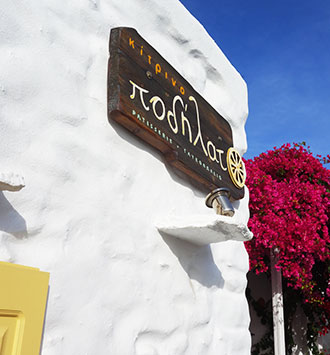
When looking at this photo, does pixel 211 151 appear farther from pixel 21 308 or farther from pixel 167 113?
pixel 21 308

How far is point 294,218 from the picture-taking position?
10.1ft

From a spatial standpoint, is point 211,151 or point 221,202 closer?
point 221,202

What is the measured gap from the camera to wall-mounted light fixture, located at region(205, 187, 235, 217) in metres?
1.61

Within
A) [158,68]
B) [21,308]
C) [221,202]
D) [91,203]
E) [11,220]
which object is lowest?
[21,308]

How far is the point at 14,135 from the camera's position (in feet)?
3.31

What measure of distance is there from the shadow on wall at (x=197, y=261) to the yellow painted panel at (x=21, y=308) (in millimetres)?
654

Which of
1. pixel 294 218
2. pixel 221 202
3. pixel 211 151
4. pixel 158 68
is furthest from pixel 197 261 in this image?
pixel 294 218

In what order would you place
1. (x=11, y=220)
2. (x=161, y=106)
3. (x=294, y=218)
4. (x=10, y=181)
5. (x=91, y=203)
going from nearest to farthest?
(x=10, y=181) → (x=11, y=220) → (x=91, y=203) → (x=161, y=106) → (x=294, y=218)

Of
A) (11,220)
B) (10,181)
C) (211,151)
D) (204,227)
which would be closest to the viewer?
(10,181)

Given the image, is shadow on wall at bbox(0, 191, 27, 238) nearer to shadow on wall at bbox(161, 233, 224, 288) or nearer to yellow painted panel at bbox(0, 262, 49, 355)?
yellow painted panel at bbox(0, 262, 49, 355)

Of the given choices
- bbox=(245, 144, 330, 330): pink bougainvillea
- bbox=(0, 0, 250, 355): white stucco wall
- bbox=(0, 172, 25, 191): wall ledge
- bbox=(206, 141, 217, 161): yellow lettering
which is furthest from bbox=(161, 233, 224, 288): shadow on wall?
bbox=(245, 144, 330, 330): pink bougainvillea

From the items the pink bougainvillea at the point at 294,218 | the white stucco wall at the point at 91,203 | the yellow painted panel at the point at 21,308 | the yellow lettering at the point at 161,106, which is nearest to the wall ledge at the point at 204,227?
the white stucco wall at the point at 91,203

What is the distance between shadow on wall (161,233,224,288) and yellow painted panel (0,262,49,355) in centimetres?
65

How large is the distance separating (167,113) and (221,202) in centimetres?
43
